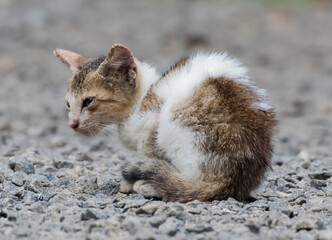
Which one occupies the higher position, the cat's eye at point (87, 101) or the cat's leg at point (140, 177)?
the cat's eye at point (87, 101)

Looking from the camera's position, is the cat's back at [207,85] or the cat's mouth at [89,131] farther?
the cat's mouth at [89,131]

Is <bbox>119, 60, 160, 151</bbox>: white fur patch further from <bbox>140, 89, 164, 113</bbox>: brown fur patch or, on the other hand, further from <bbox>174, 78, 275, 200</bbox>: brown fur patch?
<bbox>174, 78, 275, 200</bbox>: brown fur patch

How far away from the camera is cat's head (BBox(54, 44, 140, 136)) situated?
209 inches

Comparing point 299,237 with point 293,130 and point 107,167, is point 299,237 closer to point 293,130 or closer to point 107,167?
point 107,167

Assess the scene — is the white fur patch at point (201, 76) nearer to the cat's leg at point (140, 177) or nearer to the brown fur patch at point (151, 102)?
the brown fur patch at point (151, 102)

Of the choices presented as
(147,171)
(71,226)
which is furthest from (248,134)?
(71,226)

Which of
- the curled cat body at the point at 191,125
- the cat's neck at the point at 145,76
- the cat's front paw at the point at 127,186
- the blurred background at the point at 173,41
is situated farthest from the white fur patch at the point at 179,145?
the blurred background at the point at 173,41

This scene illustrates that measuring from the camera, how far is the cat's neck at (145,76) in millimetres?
5488

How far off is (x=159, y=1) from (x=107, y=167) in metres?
11.6

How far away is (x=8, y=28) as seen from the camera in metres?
15.3

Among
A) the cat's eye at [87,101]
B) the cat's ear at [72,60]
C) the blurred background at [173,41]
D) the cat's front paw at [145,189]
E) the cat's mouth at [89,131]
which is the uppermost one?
the blurred background at [173,41]

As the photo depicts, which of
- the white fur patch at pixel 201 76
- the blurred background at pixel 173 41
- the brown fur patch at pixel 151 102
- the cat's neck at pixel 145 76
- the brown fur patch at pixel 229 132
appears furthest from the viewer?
the blurred background at pixel 173 41

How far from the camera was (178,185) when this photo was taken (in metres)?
4.68

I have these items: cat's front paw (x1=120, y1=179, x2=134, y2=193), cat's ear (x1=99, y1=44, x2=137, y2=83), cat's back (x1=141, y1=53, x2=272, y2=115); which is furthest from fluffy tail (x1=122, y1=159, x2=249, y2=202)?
cat's ear (x1=99, y1=44, x2=137, y2=83)
